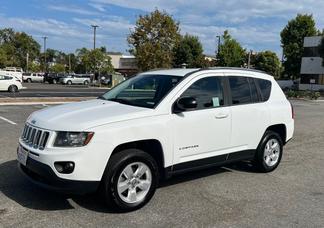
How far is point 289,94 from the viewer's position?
117 ft

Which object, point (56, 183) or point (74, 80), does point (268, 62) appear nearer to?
point (74, 80)

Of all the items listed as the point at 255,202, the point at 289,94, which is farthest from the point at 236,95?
the point at 289,94

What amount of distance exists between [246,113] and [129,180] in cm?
236

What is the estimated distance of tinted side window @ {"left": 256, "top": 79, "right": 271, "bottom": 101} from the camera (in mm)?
6993

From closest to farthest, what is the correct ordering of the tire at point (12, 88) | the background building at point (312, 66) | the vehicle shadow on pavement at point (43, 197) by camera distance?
1. the vehicle shadow on pavement at point (43, 197)
2. the tire at point (12, 88)
3. the background building at point (312, 66)

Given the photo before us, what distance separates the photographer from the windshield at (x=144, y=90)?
5617mm

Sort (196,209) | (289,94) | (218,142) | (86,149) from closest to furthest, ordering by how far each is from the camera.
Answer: (86,149), (196,209), (218,142), (289,94)

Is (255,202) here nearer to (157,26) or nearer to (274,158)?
(274,158)

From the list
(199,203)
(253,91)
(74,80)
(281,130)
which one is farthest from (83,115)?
(74,80)

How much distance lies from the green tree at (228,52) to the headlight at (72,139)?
180 feet

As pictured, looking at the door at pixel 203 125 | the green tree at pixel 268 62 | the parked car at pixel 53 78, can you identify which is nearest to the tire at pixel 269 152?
the door at pixel 203 125

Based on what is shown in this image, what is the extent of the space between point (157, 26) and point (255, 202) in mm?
37415

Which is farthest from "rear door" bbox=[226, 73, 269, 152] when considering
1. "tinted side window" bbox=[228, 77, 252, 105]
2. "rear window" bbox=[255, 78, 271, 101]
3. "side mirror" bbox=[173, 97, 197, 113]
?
"side mirror" bbox=[173, 97, 197, 113]

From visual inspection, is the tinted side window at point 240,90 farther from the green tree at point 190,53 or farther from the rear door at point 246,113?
the green tree at point 190,53
